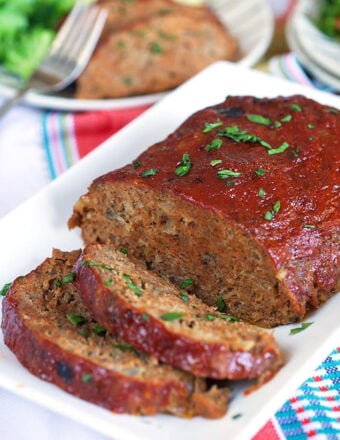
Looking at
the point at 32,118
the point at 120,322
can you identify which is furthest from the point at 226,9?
the point at 120,322

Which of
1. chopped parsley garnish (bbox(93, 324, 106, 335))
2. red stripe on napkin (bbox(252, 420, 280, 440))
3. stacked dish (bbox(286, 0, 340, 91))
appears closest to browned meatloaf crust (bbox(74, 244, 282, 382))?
chopped parsley garnish (bbox(93, 324, 106, 335))

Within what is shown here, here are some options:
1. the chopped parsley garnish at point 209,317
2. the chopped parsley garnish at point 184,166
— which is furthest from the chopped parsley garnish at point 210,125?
the chopped parsley garnish at point 209,317

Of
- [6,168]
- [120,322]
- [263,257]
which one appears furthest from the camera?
[6,168]

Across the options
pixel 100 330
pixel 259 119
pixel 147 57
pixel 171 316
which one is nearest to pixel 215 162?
pixel 259 119

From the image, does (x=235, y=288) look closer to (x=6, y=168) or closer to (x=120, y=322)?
(x=120, y=322)

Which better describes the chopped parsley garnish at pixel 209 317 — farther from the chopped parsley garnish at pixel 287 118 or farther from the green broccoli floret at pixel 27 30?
the green broccoli floret at pixel 27 30

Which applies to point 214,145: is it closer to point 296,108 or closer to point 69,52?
point 296,108
